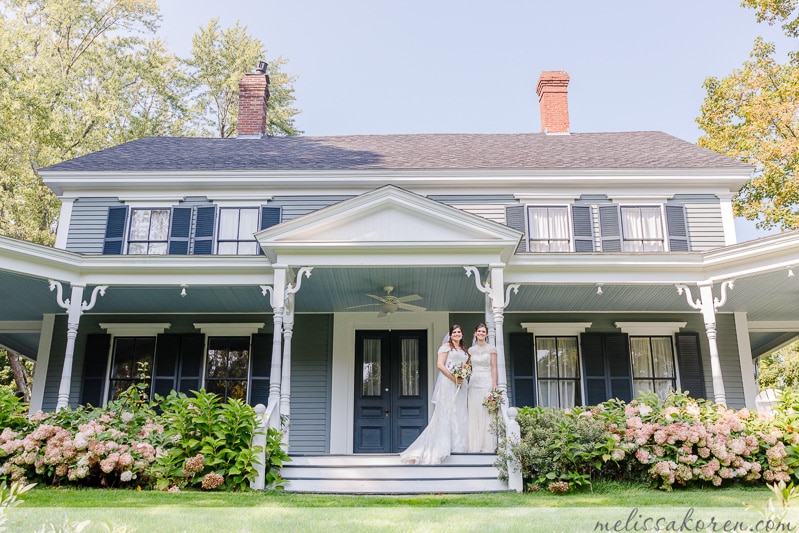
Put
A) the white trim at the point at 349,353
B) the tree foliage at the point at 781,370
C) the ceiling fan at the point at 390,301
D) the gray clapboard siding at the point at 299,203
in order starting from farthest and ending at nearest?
the tree foliage at the point at 781,370
the gray clapboard siding at the point at 299,203
the white trim at the point at 349,353
the ceiling fan at the point at 390,301

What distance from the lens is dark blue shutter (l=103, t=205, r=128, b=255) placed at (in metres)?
11.8

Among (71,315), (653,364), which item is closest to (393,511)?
(71,315)

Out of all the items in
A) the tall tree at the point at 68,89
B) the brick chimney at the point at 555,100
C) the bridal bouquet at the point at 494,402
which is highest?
the tall tree at the point at 68,89

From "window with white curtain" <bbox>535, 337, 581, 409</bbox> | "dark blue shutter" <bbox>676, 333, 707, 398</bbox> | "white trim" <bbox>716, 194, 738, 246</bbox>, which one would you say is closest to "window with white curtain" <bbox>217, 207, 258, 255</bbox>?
"window with white curtain" <bbox>535, 337, 581, 409</bbox>

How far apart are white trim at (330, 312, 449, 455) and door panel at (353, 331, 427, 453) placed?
0.11 m

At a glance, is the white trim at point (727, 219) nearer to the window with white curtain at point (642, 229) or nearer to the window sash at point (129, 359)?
the window with white curtain at point (642, 229)

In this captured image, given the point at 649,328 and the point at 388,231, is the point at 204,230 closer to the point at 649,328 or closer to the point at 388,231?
the point at 388,231

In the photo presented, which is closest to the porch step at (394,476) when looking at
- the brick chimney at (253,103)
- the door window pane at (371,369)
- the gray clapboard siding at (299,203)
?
the door window pane at (371,369)

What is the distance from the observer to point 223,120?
26.5 m

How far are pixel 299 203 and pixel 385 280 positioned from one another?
3.21 metres

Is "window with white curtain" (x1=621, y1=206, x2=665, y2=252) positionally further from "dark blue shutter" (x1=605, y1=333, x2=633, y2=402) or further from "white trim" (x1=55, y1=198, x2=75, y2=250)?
"white trim" (x1=55, y1=198, x2=75, y2=250)

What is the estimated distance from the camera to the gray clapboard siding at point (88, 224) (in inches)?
465

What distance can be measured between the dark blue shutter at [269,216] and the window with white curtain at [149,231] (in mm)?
1850

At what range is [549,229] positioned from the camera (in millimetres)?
11914
